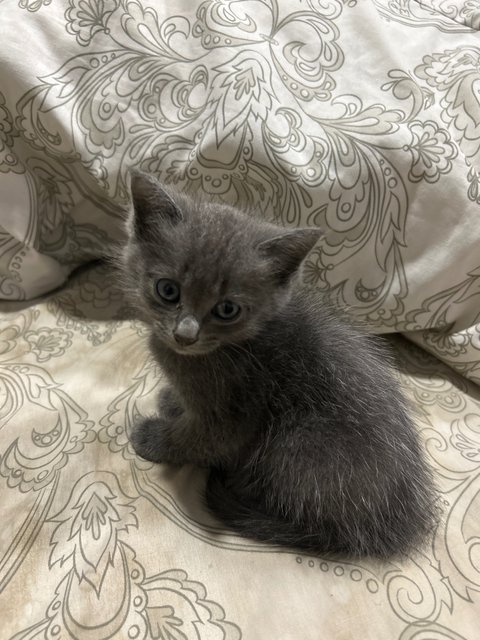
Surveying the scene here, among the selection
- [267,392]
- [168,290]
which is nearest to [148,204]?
[168,290]

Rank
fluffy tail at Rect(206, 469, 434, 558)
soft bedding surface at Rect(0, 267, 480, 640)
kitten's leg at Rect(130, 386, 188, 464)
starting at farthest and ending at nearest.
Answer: kitten's leg at Rect(130, 386, 188, 464)
fluffy tail at Rect(206, 469, 434, 558)
soft bedding surface at Rect(0, 267, 480, 640)

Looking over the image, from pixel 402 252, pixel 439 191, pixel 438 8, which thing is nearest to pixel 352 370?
pixel 402 252

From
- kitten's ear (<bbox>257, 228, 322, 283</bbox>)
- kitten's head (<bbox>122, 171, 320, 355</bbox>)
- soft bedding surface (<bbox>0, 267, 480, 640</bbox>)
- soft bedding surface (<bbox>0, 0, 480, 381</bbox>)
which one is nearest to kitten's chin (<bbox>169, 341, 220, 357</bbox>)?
kitten's head (<bbox>122, 171, 320, 355</bbox>)

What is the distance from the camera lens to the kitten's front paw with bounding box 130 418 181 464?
3.29ft

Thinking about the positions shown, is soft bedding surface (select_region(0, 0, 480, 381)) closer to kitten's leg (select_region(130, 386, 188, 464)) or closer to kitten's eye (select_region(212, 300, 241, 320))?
kitten's eye (select_region(212, 300, 241, 320))

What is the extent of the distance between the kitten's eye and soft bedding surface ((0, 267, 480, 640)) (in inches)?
15.8

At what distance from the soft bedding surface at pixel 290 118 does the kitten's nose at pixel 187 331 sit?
457 millimetres

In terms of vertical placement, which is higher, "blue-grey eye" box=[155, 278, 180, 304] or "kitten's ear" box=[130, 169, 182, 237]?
"kitten's ear" box=[130, 169, 182, 237]

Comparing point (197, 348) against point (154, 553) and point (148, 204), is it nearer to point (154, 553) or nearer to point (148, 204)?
point (148, 204)

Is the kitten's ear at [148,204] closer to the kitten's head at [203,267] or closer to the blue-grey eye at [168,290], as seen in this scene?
the kitten's head at [203,267]

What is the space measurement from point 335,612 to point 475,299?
802 millimetres

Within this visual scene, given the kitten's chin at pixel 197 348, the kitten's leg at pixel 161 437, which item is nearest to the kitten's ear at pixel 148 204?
the kitten's chin at pixel 197 348

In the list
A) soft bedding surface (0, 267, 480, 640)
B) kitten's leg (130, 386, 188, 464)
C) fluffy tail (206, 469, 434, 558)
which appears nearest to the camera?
soft bedding surface (0, 267, 480, 640)

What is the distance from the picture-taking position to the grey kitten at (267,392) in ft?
2.71
